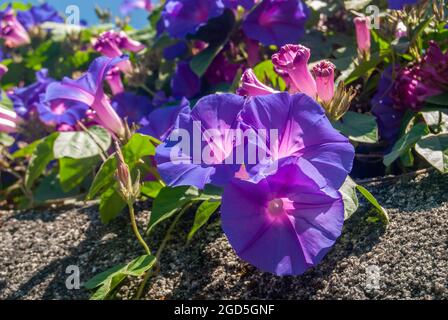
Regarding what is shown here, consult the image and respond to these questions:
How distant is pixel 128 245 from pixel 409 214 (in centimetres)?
69

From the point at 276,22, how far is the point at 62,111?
2.36ft

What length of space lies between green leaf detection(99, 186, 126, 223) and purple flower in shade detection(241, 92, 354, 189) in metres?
0.57

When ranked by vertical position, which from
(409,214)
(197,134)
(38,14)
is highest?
(197,134)

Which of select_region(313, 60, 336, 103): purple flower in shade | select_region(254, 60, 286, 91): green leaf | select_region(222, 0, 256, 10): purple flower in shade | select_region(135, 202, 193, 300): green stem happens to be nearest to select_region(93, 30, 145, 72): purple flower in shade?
select_region(222, 0, 256, 10): purple flower in shade

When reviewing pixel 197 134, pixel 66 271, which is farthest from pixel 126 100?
pixel 197 134

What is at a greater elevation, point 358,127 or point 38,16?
point 358,127

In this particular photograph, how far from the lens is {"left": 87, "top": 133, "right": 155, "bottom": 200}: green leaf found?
5.87 feet

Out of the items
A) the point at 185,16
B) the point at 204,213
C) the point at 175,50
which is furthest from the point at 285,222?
the point at 175,50

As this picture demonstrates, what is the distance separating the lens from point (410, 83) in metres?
1.86

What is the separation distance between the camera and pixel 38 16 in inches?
119

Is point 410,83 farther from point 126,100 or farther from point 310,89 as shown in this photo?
point 126,100

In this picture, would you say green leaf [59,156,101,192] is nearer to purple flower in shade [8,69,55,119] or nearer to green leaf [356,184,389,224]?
purple flower in shade [8,69,55,119]

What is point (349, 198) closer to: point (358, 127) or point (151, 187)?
point (358, 127)

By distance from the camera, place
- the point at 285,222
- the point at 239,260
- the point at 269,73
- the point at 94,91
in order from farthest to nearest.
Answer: the point at 269,73 → the point at 94,91 → the point at 239,260 → the point at 285,222
